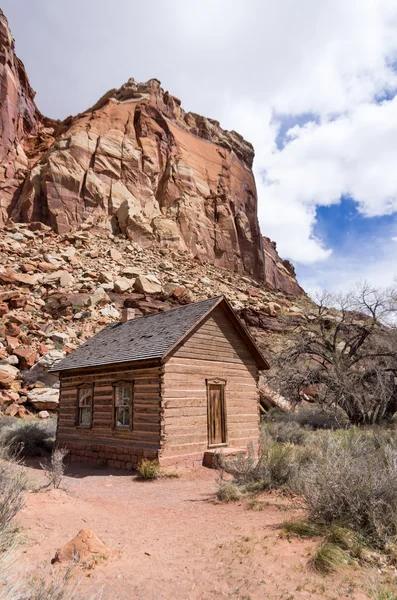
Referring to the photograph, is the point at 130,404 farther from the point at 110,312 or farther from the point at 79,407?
the point at 110,312

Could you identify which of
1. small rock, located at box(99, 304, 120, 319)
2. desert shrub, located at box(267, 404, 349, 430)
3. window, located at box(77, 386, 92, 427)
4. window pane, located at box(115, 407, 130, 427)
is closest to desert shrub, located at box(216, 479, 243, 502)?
window pane, located at box(115, 407, 130, 427)

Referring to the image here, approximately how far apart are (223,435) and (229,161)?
58078mm

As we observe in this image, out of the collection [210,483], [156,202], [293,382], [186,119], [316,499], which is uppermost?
[186,119]

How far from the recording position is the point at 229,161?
64.6m

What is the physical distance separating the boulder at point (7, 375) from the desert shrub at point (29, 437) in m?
3.64

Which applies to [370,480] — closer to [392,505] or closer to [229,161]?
[392,505]

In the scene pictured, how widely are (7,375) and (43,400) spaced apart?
2.53 m

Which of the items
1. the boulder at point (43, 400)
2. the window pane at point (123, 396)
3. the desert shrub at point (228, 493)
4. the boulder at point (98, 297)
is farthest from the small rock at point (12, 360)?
the desert shrub at point (228, 493)

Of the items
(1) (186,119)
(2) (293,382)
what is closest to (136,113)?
(1) (186,119)

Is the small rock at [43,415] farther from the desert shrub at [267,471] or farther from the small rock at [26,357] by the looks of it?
the desert shrub at [267,471]

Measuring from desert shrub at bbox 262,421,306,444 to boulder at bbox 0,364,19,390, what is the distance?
13.7 m

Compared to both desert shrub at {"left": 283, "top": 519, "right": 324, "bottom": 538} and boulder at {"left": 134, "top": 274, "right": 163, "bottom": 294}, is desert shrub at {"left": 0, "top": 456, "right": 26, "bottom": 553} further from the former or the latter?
boulder at {"left": 134, "top": 274, "right": 163, "bottom": 294}

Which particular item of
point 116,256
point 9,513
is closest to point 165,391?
point 9,513

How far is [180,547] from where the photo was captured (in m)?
5.93
